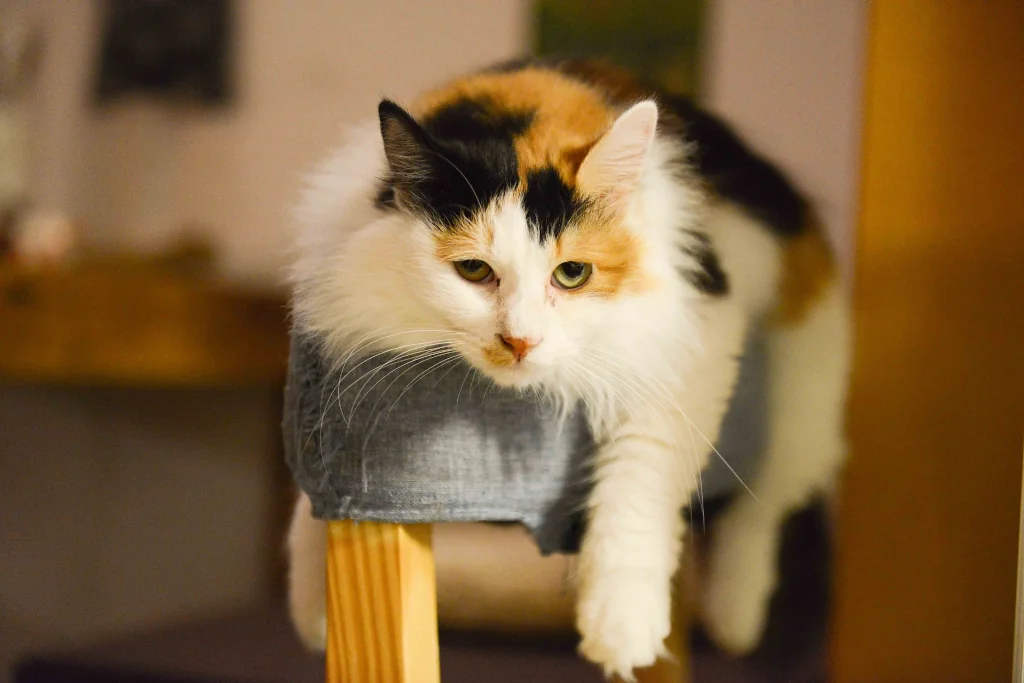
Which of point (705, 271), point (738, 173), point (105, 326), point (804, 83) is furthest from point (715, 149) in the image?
point (105, 326)

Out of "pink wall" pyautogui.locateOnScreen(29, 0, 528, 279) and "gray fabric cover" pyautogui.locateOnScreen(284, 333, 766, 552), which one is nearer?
"gray fabric cover" pyautogui.locateOnScreen(284, 333, 766, 552)

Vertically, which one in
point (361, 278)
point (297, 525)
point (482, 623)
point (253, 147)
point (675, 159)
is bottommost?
point (482, 623)

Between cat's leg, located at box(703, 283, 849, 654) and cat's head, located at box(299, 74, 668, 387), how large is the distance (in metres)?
0.36

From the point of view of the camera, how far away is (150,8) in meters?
1.94

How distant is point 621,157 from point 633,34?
1089 mm

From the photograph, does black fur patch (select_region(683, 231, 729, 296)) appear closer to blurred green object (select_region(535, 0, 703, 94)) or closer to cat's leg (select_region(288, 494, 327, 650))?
cat's leg (select_region(288, 494, 327, 650))

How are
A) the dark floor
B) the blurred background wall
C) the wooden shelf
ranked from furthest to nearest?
the blurred background wall, the wooden shelf, the dark floor

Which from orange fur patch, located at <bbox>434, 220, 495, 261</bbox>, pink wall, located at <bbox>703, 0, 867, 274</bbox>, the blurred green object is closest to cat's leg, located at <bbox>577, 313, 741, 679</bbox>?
orange fur patch, located at <bbox>434, 220, 495, 261</bbox>

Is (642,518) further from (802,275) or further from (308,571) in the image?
(802,275)

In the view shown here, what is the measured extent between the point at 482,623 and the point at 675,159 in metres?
0.86

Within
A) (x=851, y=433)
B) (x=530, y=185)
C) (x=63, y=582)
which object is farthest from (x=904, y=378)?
(x=63, y=582)

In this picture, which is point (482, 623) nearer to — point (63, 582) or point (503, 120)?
point (503, 120)

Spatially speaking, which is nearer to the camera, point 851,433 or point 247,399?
point 851,433

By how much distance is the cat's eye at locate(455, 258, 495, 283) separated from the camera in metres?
0.67
